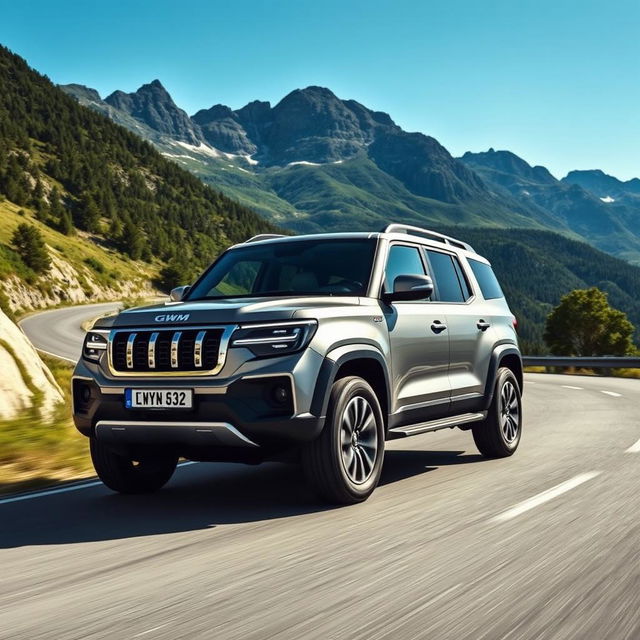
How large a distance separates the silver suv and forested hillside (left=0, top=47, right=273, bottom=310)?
2777 inches

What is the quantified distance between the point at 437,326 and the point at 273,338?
208 centimetres

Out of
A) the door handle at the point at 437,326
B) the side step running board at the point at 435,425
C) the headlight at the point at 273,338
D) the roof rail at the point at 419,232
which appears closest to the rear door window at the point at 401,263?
the roof rail at the point at 419,232

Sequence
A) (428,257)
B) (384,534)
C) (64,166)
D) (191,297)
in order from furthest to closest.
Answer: (64,166)
(428,257)
(191,297)
(384,534)

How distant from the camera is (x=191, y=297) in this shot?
686 centimetres

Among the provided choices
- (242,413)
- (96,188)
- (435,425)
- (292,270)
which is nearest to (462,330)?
(435,425)

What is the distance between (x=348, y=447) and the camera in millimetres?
5586

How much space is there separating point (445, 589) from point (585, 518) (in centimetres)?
185

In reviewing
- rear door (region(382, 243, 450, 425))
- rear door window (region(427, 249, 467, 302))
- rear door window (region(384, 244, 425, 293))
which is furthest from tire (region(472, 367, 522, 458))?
rear door window (region(384, 244, 425, 293))

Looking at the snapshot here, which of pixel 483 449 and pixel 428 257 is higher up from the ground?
pixel 428 257

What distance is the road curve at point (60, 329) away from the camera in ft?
140

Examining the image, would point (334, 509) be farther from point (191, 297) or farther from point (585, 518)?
point (191, 297)

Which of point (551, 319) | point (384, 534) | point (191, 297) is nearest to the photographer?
point (384, 534)

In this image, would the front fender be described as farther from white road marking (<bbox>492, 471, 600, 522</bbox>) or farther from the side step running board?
white road marking (<bbox>492, 471, 600, 522</bbox>)

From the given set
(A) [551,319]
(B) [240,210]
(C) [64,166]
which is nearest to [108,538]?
(A) [551,319]
